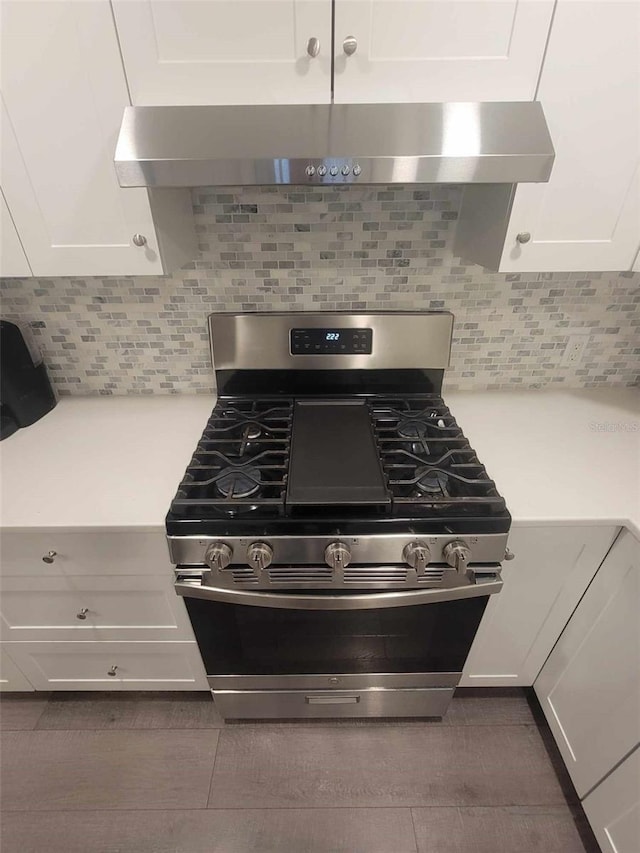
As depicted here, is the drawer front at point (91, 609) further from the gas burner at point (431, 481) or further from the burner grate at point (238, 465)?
the gas burner at point (431, 481)

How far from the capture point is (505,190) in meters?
0.97

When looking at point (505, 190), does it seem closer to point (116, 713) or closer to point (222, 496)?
point (222, 496)

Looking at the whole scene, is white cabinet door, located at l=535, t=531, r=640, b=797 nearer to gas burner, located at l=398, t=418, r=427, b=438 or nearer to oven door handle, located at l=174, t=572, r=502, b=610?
oven door handle, located at l=174, t=572, r=502, b=610

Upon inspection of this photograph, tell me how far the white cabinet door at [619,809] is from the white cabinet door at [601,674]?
0.02 m

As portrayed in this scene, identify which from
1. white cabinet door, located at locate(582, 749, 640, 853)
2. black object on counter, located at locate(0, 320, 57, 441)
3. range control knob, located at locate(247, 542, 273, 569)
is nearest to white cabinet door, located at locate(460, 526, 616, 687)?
white cabinet door, located at locate(582, 749, 640, 853)

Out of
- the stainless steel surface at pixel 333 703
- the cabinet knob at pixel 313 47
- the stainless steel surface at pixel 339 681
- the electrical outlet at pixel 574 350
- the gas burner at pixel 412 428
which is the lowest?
the stainless steel surface at pixel 333 703

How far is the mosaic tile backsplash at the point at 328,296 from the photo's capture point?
1247mm

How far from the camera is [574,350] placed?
146 cm

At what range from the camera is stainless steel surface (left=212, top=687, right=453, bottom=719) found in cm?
130

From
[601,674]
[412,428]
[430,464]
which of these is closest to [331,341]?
[412,428]

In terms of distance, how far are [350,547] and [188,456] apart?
21.6 inches

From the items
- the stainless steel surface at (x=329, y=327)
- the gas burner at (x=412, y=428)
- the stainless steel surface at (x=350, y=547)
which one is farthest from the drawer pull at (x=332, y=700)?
the stainless steel surface at (x=329, y=327)

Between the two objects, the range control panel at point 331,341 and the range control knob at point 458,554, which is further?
the range control panel at point 331,341

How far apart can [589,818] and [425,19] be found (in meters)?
1.93
